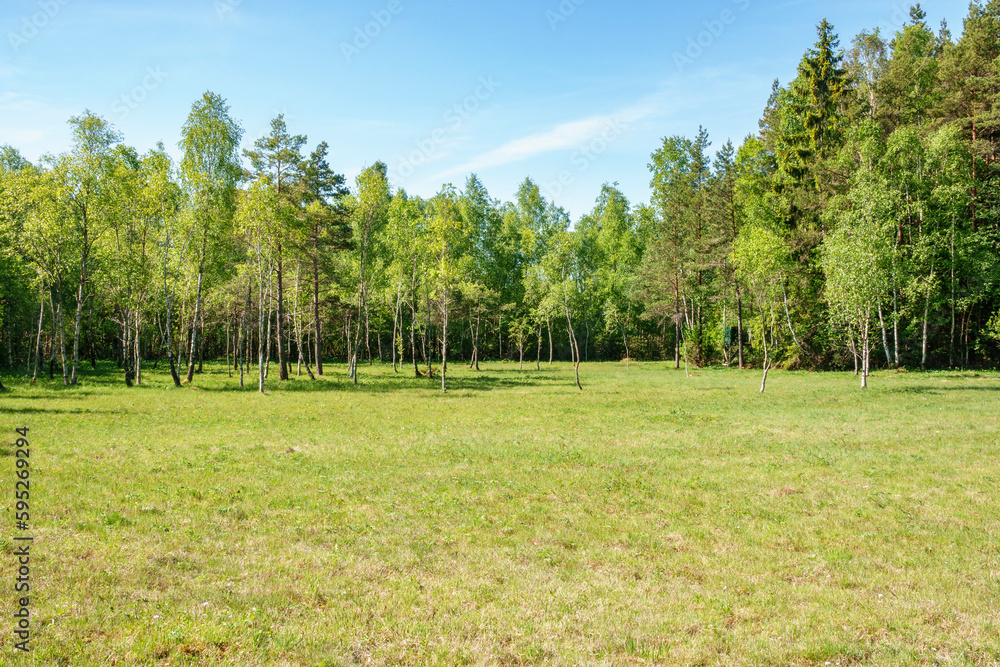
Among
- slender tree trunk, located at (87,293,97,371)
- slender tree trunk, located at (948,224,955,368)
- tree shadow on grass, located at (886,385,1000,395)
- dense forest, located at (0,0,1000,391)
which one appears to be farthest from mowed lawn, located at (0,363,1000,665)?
slender tree trunk, located at (87,293,97,371)

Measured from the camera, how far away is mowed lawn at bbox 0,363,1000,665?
19.5 ft

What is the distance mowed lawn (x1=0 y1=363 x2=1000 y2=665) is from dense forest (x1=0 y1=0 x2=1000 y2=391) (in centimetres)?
1763

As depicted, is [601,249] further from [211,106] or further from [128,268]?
[128,268]

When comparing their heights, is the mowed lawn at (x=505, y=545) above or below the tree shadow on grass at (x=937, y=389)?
below

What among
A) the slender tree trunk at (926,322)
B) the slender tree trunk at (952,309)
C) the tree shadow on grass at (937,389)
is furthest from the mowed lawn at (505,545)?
the slender tree trunk at (952,309)

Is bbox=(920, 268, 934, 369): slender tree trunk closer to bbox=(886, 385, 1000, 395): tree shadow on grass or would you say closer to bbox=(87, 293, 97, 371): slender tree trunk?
bbox=(886, 385, 1000, 395): tree shadow on grass

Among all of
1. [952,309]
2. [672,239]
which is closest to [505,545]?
[952,309]

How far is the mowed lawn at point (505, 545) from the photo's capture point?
5.95 metres

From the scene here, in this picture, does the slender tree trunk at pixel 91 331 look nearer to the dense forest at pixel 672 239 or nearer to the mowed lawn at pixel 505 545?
the dense forest at pixel 672 239

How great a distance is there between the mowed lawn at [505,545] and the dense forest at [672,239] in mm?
17628

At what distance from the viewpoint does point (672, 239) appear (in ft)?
194

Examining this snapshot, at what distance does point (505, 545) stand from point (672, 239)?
2161 inches

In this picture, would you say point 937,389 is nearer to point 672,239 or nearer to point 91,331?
point 672,239

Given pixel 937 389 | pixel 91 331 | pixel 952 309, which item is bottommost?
pixel 937 389
